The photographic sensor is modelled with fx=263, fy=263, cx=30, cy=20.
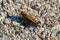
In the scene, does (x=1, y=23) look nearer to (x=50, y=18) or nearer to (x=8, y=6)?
(x=8, y=6)

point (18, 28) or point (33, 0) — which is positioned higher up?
point (33, 0)

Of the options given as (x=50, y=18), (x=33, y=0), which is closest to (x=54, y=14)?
(x=50, y=18)

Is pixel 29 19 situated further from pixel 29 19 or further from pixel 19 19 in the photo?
pixel 19 19

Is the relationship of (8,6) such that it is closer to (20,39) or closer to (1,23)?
(1,23)

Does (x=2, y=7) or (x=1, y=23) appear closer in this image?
(x=1, y=23)

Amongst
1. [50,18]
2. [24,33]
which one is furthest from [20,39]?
[50,18]

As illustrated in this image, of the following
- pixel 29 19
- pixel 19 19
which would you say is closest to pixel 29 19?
pixel 29 19
